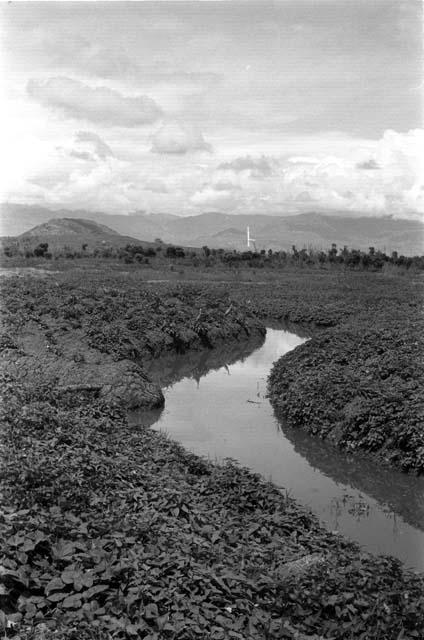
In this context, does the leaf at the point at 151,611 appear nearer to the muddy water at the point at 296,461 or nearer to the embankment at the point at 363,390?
the muddy water at the point at 296,461

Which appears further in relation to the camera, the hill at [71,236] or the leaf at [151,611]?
the hill at [71,236]

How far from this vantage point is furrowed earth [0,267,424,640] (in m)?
5.33

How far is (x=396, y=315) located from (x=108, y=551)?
74.6ft

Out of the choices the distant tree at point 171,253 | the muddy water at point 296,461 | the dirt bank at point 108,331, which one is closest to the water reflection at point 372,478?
the muddy water at point 296,461

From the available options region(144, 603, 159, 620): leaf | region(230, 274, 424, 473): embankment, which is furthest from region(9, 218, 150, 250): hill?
region(144, 603, 159, 620): leaf

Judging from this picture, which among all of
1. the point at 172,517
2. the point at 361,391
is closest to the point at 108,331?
the point at 361,391

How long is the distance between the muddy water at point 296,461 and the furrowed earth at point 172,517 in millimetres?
488

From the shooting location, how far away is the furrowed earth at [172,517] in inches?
210

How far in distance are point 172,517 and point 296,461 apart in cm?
525

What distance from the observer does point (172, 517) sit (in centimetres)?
746

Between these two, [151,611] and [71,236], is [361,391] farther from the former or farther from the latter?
[71,236]

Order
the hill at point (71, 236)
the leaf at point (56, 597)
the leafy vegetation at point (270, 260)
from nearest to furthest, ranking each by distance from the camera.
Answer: the leaf at point (56, 597), the leafy vegetation at point (270, 260), the hill at point (71, 236)

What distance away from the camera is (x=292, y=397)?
49.7ft

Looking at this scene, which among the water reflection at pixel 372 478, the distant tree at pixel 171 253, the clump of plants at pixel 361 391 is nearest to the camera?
the water reflection at pixel 372 478
